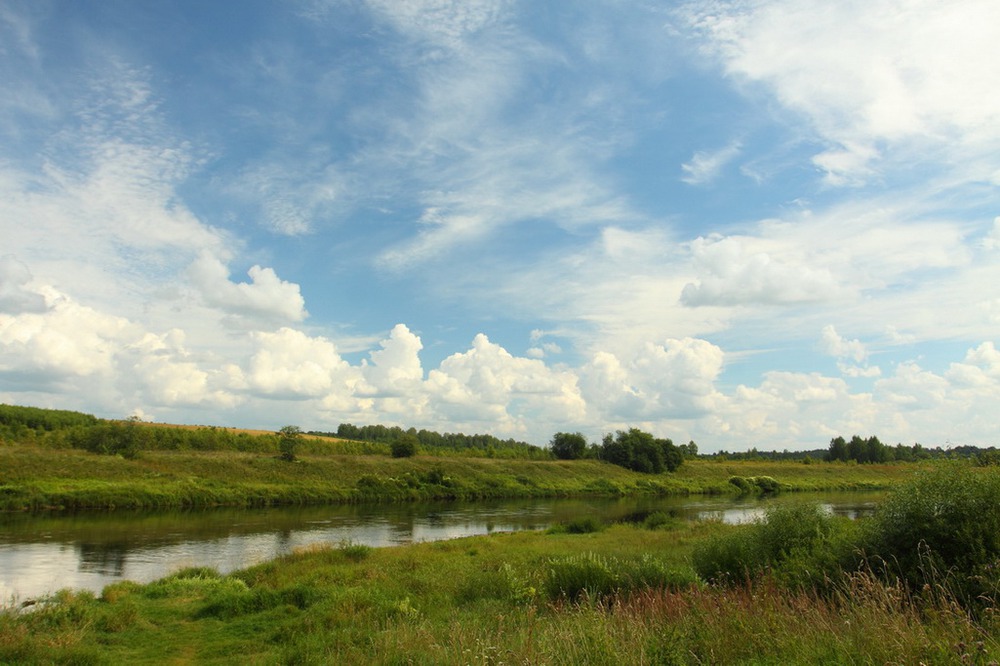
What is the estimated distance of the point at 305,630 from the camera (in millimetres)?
12398

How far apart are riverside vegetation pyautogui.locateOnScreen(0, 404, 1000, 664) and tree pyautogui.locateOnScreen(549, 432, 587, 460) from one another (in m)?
83.3

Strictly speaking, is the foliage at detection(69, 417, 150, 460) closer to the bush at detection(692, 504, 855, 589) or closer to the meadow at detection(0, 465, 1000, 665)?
the meadow at detection(0, 465, 1000, 665)

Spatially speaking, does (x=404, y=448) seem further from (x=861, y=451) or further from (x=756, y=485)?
(x=861, y=451)

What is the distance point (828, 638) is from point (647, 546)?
749 inches

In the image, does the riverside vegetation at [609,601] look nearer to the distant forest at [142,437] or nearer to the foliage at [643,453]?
the distant forest at [142,437]

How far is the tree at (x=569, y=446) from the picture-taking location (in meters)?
116

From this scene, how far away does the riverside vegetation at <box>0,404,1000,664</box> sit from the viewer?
20.9 feet

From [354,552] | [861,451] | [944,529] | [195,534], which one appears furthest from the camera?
[861,451]

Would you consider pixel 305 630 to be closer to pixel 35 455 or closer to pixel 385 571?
pixel 385 571

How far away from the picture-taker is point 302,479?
63844mm

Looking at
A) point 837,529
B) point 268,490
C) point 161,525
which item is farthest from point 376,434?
point 837,529

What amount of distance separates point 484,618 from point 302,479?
57.5 meters

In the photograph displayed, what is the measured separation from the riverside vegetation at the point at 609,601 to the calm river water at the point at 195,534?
132 inches

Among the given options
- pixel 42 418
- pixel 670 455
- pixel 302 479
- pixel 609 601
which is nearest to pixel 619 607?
pixel 609 601
